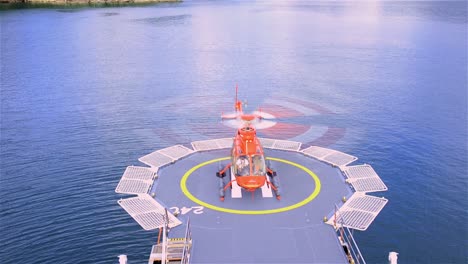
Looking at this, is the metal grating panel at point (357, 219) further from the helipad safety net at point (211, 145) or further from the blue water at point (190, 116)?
the helipad safety net at point (211, 145)

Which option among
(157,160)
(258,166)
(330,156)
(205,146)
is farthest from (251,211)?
(205,146)

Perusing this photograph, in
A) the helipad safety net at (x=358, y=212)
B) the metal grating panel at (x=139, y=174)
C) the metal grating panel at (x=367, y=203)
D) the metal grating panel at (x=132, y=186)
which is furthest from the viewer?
the metal grating panel at (x=139, y=174)

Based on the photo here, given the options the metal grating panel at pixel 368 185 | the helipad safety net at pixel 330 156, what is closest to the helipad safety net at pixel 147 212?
the metal grating panel at pixel 368 185

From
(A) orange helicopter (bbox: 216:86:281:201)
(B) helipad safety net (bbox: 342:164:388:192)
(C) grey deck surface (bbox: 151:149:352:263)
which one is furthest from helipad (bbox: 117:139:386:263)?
(A) orange helicopter (bbox: 216:86:281:201)

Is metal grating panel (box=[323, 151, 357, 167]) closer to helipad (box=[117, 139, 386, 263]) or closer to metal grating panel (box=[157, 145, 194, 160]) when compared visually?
helipad (box=[117, 139, 386, 263])

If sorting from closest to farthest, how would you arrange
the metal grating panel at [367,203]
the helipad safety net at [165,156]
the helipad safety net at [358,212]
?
the helipad safety net at [358,212] < the metal grating panel at [367,203] < the helipad safety net at [165,156]
